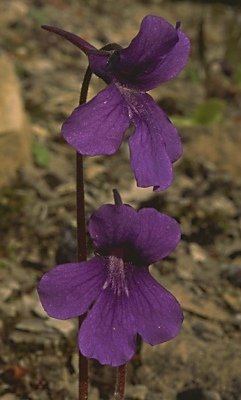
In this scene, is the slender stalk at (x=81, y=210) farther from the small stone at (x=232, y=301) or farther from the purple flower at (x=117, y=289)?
the small stone at (x=232, y=301)

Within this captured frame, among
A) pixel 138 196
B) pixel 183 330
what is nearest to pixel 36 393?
pixel 183 330

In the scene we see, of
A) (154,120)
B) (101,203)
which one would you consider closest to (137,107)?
(154,120)

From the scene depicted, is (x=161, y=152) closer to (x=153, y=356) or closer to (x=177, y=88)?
(x=153, y=356)

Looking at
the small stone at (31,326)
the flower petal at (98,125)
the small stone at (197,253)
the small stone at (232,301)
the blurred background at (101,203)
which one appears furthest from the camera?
the small stone at (197,253)

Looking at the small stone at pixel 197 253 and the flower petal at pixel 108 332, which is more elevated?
the flower petal at pixel 108 332

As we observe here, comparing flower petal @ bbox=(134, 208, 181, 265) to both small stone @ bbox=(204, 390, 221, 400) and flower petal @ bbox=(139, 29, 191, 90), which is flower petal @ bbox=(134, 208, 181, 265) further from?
small stone @ bbox=(204, 390, 221, 400)

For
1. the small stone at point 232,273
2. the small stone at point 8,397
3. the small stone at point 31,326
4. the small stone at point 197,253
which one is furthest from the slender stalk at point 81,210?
the small stone at point 197,253
